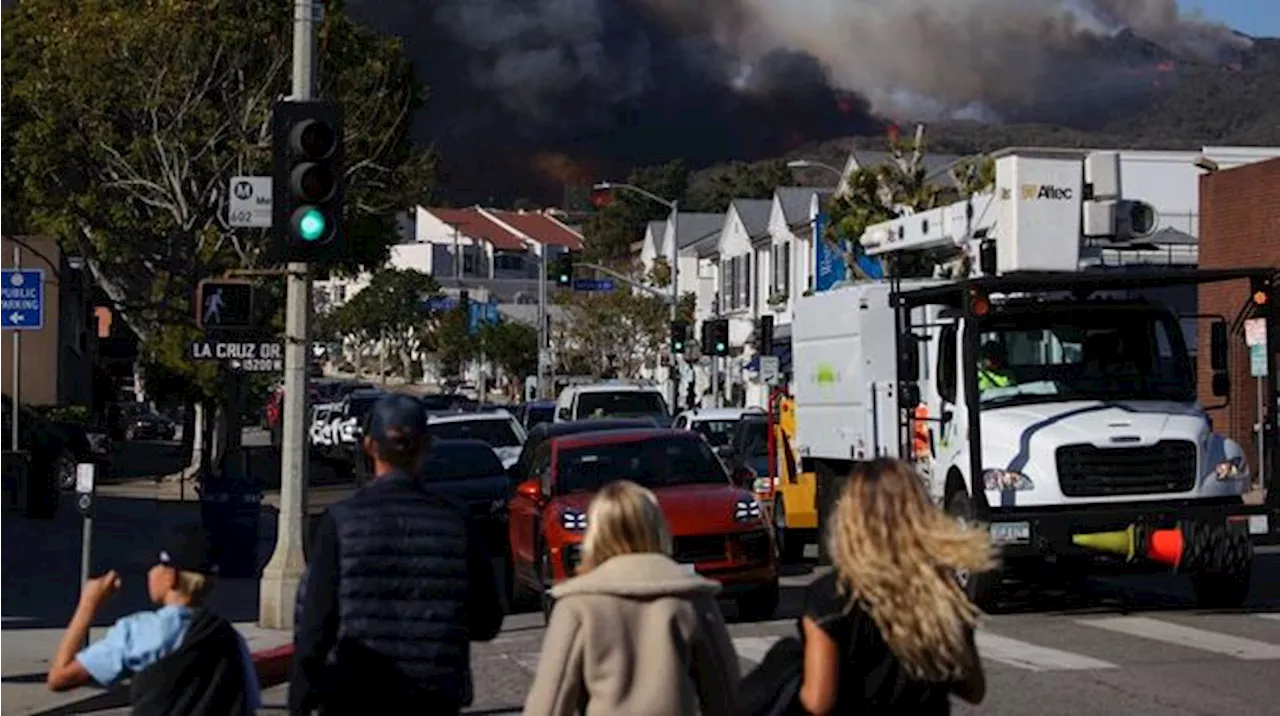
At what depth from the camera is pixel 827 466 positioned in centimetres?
2298

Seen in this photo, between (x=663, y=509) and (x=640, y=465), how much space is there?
1.89 metres

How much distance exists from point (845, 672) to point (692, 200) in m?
119

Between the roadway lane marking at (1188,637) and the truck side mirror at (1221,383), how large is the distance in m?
2.08

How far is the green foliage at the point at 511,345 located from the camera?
329 ft

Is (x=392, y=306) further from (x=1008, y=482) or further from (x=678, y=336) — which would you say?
(x=1008, y=482)

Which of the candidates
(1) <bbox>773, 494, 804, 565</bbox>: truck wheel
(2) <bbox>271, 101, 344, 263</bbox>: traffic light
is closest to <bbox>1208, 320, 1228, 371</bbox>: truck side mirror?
(1) <bbox>773, 494, 804, 565</bbox>: truck wheel

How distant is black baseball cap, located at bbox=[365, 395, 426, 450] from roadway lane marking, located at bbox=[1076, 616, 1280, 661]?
1023cm

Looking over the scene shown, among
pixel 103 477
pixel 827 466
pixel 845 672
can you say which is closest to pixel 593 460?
pixel 827 466

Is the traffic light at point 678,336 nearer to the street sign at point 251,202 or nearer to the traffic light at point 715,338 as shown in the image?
the traffic light at point 715,338

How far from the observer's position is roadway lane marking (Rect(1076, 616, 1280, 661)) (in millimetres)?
16141

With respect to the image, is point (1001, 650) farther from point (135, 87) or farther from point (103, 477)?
point (103, 477)

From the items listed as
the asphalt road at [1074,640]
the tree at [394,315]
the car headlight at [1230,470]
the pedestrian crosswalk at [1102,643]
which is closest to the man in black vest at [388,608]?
the asphalt road at [1074,640]

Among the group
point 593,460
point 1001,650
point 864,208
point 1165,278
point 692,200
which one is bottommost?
point 1001,650

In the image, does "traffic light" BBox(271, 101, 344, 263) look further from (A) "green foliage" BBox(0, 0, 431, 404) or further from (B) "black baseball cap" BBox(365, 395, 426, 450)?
(A) "green foliage" BBox(0, 0, 431, 404)
